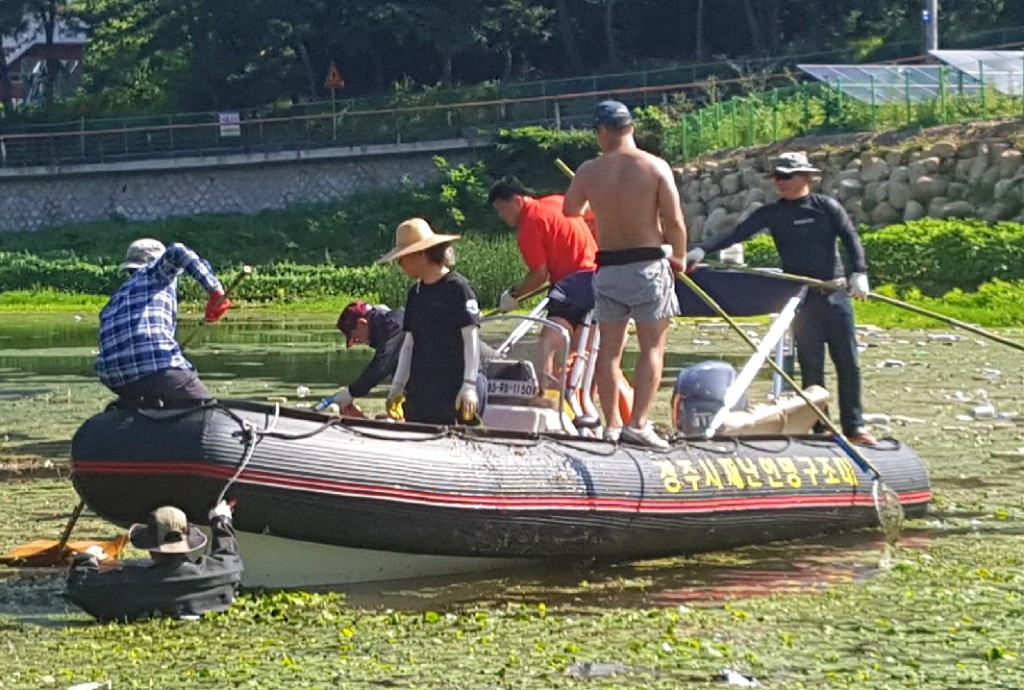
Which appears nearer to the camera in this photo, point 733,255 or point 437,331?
point 437,331

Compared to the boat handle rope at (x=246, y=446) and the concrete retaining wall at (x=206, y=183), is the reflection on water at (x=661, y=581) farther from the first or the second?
the concrete retaining wall at (x=206, y=183)

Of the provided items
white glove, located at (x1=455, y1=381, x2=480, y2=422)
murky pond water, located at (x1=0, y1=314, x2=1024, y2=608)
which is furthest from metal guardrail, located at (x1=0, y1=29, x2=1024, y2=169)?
white glove, located at (x1=455, y1=381, x2=480, y2=422)

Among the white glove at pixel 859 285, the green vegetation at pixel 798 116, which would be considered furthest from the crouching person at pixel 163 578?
the green vegetation at pixel 798 116

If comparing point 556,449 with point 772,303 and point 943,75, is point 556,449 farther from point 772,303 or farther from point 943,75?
point 943,75

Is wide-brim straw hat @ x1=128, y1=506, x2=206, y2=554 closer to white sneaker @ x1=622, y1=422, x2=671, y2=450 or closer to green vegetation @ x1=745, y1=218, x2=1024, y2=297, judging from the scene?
white sneaker @ x1=622, y1=422, x2=671, y2=450

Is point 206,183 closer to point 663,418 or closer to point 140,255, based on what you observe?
point 663,418

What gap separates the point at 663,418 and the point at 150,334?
8350 millimetres

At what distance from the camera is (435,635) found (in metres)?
9.00

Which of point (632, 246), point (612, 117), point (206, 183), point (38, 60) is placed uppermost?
point (612, 117)

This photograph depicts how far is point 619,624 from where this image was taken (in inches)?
362

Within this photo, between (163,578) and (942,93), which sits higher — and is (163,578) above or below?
above

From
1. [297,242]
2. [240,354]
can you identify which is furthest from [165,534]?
[297,242]

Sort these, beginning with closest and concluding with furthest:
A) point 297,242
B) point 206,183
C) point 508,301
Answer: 1. point 508,301
2. point 297,242
3. point 206,183

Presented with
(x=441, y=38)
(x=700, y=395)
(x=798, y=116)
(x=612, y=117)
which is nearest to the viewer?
(x=612, y=117)
